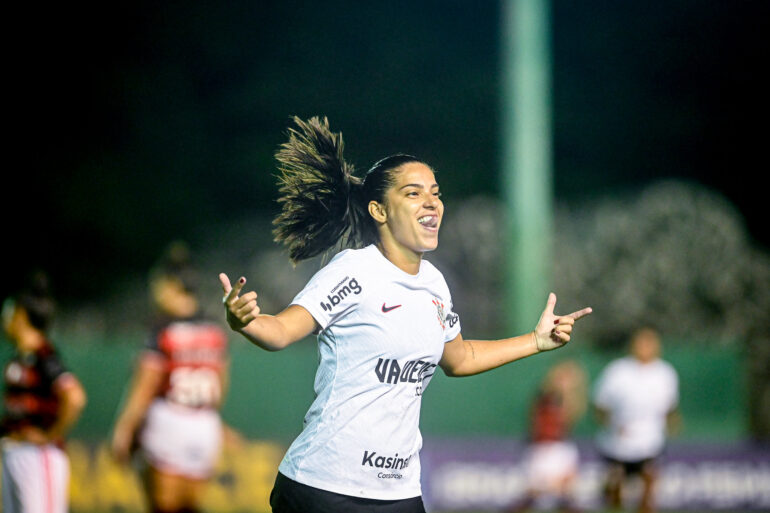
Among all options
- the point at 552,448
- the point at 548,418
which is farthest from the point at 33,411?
the point at 552,448

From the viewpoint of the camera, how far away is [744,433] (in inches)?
517

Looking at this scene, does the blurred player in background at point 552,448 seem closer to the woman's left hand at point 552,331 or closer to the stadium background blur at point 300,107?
the woman's left hand at point 552,331

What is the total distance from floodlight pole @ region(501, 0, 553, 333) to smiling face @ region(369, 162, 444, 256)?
9.50m

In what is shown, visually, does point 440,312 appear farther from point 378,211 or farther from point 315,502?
point 315,502

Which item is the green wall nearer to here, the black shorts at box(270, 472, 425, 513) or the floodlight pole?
the floodlight pole

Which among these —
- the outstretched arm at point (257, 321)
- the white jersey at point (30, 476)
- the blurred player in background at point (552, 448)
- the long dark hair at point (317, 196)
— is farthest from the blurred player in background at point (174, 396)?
the blurred player in background at point (552, 448)

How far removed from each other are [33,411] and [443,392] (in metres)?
6.40

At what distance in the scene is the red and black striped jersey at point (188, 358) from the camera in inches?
299

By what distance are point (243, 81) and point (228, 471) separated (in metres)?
16.4

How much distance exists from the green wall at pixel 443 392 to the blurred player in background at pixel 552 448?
0.77 meters

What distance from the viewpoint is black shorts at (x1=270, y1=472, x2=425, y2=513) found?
167 inches

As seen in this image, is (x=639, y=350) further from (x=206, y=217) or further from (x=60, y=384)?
(x=206, y=217)

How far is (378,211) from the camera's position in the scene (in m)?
4.63

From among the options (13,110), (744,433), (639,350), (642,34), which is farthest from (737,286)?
(13,110)
